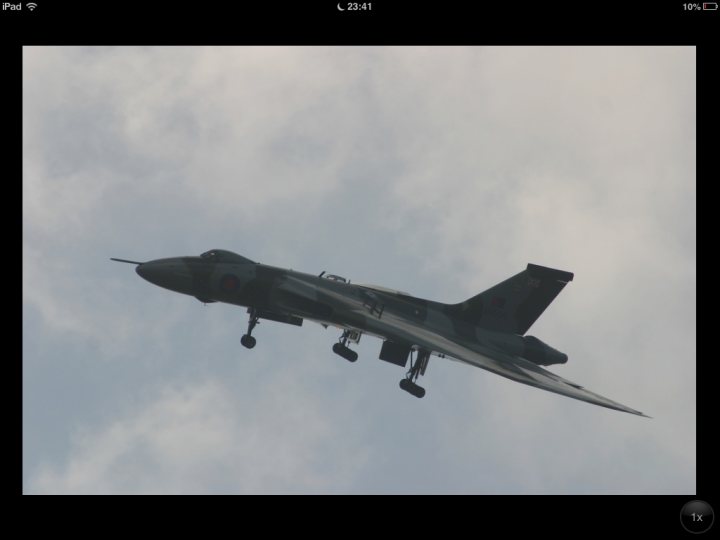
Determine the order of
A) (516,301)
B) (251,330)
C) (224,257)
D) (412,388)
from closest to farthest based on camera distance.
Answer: (412,388) → (251,330) → (224,257) → (516,301)

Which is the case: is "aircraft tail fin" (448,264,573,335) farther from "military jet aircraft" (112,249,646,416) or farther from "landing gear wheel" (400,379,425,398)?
"landing gear wheel" (400,379,425,398)

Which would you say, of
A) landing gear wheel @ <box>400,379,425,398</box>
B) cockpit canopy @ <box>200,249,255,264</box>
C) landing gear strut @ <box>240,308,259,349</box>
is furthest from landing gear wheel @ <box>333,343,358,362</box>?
cockpit canopy @ <box>200,249,255,264</box>

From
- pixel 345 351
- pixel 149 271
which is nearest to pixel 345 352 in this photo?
pixel 345 351

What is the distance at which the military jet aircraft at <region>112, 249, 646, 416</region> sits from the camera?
4699 cm

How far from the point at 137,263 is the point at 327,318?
9920 millimetres

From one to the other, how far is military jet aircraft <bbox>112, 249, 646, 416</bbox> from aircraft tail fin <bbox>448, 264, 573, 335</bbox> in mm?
85

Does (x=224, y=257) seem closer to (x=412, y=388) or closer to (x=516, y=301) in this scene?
(x=412, y=388)

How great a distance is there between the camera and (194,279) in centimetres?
4884

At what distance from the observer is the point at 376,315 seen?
160ft

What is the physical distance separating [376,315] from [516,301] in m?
9.30

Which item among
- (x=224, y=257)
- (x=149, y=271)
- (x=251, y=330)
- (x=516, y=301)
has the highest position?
(x=224, y=257)
